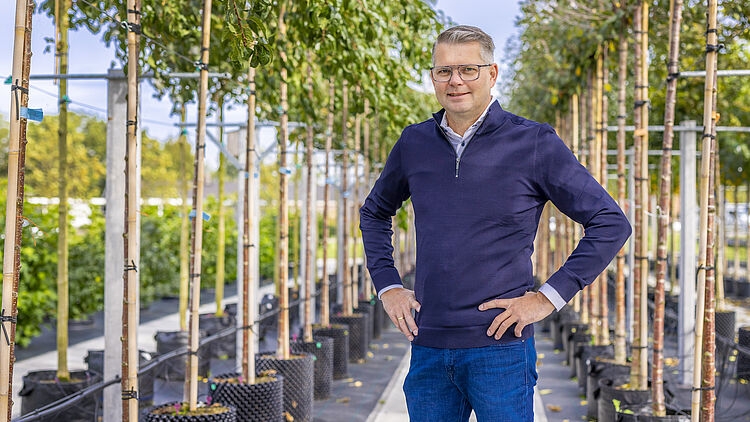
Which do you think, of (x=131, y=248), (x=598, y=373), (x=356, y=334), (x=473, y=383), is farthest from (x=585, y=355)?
(x=473, y=383)

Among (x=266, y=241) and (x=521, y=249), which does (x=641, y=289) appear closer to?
(x=521, y=249)

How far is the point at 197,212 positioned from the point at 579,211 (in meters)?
2.31

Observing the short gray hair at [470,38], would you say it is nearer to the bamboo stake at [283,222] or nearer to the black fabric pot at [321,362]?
the bamboo stake at [283,222]

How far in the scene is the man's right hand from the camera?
2.20m

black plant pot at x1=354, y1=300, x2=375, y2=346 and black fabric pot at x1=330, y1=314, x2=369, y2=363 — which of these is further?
black plant pot at x1=354, y1=300, x2=375, y2=346

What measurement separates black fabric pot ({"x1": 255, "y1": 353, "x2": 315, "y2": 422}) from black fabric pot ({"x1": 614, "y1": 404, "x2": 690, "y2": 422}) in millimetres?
1973

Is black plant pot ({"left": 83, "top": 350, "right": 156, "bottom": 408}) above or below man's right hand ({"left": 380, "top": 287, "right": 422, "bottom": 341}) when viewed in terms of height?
below

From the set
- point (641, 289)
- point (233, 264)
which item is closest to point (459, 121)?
point (641, 289)

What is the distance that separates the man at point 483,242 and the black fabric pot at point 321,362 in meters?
4.58

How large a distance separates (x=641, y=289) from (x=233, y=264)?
38.4ft

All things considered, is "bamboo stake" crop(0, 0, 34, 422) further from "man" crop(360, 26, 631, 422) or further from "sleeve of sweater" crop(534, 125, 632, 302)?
"sleeve of sweater" crop(534, 125, 632, 302)

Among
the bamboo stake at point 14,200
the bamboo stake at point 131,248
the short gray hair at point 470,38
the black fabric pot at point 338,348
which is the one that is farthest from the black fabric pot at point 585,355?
the bamboo stake at point 14,200

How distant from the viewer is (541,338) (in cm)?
1123

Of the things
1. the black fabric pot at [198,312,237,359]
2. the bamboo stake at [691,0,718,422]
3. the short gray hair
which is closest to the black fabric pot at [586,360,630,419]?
the bamboo stake at [691,0,718,422]
